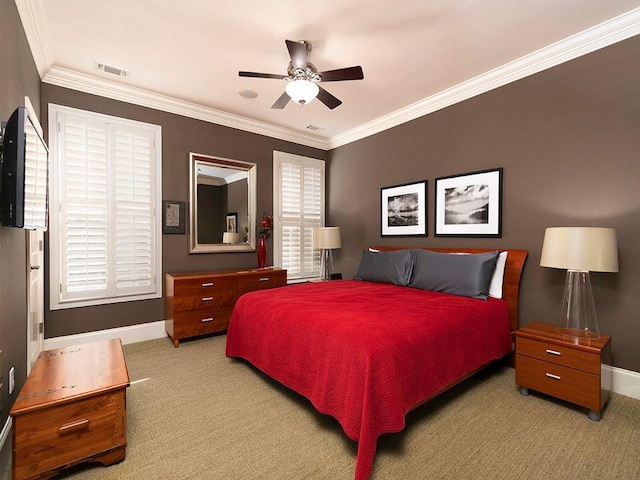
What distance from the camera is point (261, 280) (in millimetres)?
4078

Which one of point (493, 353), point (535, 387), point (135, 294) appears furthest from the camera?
point (135, 294)

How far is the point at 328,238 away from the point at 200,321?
212 cm

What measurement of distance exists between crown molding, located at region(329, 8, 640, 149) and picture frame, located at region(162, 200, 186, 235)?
298cm

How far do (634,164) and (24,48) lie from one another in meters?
4.78

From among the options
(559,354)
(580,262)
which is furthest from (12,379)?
(580,262)

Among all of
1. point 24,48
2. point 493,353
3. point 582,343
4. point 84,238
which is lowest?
point 493,353

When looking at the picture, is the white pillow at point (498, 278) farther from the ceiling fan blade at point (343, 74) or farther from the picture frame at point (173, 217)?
the picture frame at point (173, 217)

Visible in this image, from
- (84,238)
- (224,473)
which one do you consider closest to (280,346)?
(224,473)

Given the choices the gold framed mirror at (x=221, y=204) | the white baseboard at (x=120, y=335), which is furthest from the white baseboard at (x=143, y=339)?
the gold framed mirror at (x=221, y=204)

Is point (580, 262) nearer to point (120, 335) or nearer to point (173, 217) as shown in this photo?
point (173, 217)

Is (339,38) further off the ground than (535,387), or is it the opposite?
(339,38)

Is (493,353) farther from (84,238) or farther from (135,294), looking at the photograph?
(84,238)

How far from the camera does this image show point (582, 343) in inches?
85.7

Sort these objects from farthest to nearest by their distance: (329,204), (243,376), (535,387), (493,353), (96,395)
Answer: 1. (329,204)
2. (243,376)
3. (493,353)
4. (535,387)
5. (96,395)
